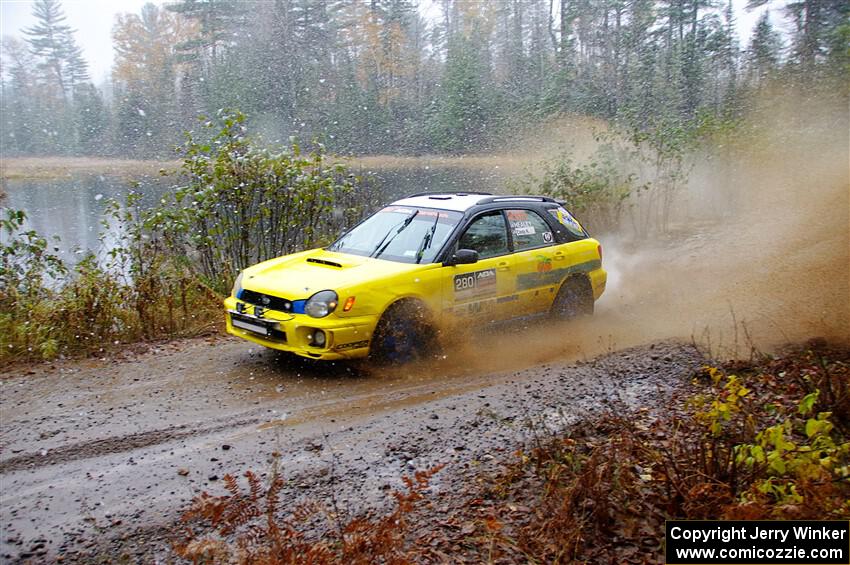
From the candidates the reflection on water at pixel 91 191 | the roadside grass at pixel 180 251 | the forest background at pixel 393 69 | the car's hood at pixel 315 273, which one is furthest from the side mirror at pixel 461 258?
the forest background at pixel 393 69

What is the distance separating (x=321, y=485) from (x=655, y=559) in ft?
7.27

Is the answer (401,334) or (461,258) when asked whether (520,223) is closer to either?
(461,258)

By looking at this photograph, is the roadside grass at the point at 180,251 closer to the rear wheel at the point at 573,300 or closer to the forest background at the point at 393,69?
the rear wheel at the point at 573,300

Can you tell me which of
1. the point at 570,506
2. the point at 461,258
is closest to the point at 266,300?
the point at 461,258

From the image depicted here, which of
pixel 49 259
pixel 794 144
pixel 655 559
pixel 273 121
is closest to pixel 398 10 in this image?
pixel 273 121

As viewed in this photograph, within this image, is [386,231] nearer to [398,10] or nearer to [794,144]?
[794,144]

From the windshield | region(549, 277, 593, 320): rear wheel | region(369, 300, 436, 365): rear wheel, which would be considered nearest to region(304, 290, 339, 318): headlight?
region(369, 300, 436, 365): rear wheel

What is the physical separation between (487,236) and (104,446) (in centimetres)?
462

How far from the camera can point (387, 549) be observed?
371 centimetres

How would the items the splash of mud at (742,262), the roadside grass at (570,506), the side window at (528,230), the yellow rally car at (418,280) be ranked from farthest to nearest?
1. the side window at (528,230)
2. the splash of mud at (742,262)
3. the yellow rally car at (418,280)
4. the roadside grass at (570,506)

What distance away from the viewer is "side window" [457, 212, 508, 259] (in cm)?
826

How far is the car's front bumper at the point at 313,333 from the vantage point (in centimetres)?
712

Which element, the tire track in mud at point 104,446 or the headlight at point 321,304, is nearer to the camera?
the tire track in mud at point 104,446

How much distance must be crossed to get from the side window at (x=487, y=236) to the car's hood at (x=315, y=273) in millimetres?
795
